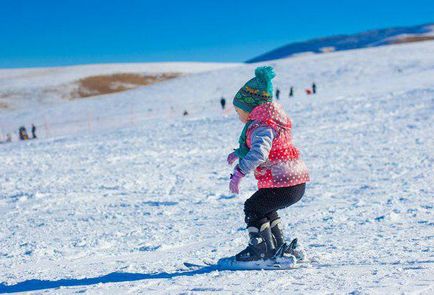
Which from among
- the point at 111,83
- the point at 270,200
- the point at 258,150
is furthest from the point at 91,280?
the point at 111,83

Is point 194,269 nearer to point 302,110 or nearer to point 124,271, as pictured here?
point 124,271

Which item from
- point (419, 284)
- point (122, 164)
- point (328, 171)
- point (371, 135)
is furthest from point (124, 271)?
point (371, 135)

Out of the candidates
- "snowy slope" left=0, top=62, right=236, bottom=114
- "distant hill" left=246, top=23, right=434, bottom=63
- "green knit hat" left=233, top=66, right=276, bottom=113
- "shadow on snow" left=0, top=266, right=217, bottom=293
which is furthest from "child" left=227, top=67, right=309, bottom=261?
"distant hill" left=246, top=23, right=434, bottom=63

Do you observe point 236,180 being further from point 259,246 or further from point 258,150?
point 259,246

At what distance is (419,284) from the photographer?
3410 mm

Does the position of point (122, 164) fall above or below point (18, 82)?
below

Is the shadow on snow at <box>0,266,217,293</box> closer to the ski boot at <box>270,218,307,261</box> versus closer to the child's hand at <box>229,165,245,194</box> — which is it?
the ski boot at <box>270,218,307,261</box>

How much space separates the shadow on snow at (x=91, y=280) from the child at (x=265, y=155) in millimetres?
426

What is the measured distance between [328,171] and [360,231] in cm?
461

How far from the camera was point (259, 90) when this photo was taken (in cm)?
404

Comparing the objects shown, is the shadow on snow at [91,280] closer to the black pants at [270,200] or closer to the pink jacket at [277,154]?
the black pants at [270,200]

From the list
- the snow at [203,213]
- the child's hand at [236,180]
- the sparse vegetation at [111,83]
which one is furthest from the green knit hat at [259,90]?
the sparse vegetation at [111,83]

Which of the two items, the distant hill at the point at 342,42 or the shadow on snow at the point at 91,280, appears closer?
the shadow on snow at the point at 91,280

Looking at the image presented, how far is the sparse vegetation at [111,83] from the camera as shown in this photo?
243 ft
